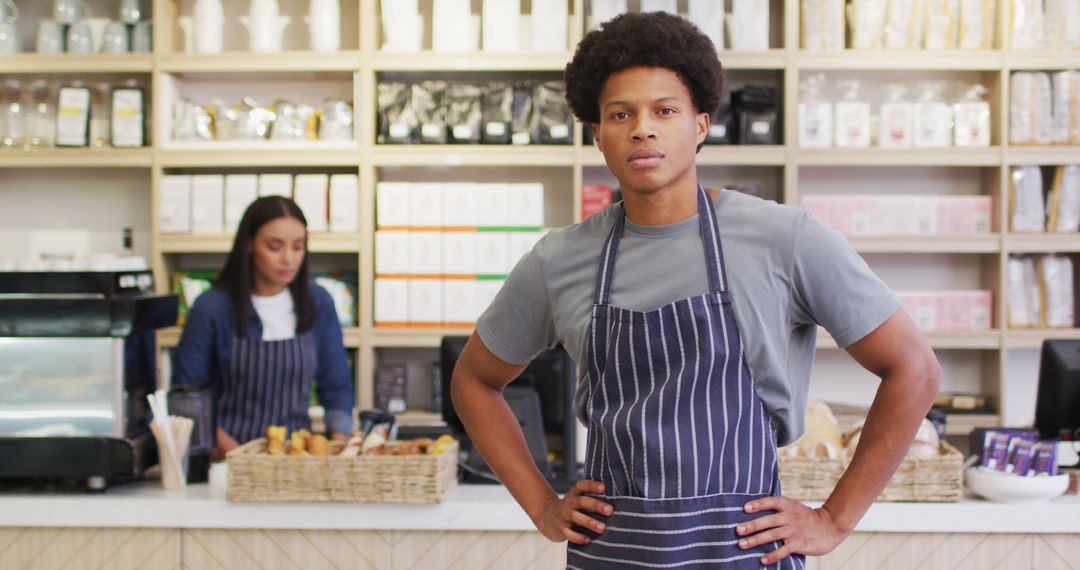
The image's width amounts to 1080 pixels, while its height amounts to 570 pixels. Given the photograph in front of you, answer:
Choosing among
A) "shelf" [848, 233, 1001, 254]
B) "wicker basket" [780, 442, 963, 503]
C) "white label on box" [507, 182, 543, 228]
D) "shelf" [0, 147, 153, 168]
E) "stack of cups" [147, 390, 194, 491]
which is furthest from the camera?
"shelf" [0, 147, 153, 168]

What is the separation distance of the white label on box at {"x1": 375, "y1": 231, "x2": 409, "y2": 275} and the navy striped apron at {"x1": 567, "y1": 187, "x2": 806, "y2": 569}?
2.67 meters

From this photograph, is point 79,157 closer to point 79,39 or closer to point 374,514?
point 79,39

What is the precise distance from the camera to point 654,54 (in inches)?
48.7

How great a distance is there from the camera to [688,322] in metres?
1.23

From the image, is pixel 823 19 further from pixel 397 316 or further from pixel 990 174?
pixel 397 316

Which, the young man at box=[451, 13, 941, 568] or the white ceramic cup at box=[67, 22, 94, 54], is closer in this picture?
the young man at box=[451, 13, 941, 568]

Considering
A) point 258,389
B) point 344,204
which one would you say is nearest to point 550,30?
point 344,204

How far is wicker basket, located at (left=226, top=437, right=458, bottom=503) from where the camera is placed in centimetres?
224

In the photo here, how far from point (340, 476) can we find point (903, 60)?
8.96ft

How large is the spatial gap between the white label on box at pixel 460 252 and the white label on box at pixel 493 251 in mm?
22

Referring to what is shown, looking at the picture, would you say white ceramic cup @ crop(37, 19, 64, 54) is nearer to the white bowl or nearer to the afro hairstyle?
the afro hairstyle

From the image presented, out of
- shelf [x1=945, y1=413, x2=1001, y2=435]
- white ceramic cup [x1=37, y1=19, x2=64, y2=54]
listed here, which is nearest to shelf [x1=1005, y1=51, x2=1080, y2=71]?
shelf [x1=945, y1=413, x2=1001, y2=435]

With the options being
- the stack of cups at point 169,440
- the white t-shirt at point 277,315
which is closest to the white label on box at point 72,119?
the white t-shirt at point 277,315

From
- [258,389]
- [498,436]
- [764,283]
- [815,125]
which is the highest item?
[815,125]
